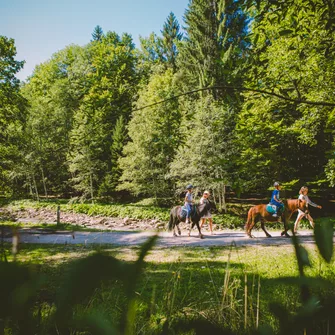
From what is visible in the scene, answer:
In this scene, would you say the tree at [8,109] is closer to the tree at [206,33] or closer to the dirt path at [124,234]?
the dirt path at [124,234]

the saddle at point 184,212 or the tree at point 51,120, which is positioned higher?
the tree at point 51,120

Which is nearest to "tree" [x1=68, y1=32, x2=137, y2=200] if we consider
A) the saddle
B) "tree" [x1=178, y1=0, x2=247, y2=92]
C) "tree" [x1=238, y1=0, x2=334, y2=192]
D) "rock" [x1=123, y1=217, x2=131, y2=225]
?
"tree" [x1=238, y1=0, x2=334, y2=192]

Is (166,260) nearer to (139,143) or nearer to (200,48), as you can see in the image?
(139,143)

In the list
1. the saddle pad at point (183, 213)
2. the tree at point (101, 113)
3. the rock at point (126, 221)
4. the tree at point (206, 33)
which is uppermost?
the tree at point (206, 33)

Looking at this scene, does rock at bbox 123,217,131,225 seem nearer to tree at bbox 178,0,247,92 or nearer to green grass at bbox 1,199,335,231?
green grass at bbox 1,199,335,231

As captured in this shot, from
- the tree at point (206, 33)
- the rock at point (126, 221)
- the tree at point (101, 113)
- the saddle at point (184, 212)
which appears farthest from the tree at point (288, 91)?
the tree at point (206, 33)

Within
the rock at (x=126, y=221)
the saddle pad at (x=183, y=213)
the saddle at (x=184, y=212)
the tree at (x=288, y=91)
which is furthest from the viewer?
the rock at (x=126, y=221)

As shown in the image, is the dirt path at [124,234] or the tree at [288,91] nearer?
the tree at [288,91]

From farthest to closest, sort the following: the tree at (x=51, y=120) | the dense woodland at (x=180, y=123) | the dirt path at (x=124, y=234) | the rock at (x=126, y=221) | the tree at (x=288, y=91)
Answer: the tree at (x=51, y=120) < the rock at (x=126, y=221) < the dirt path at (x=124, y=234) < the dense woodland at (x=180, y=123) < the tree at (x=288, y=91)

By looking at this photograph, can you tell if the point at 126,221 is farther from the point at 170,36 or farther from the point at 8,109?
the point at 170,36

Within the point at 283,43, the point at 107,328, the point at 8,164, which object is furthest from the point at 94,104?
the point at 8,164

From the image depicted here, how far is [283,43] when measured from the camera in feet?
37.2

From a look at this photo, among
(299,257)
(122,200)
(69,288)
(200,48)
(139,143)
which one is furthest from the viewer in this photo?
(122,200)

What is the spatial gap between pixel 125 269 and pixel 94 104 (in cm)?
199
